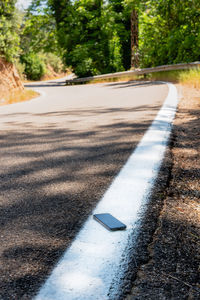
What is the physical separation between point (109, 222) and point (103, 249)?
0.22 metres

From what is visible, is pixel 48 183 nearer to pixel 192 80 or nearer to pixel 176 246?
pixel 176 246

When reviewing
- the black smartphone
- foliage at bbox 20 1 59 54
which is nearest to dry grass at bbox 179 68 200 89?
the black smartphone

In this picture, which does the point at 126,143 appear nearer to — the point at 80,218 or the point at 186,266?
the point at 80,218

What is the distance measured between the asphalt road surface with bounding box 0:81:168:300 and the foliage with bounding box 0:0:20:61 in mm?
6632

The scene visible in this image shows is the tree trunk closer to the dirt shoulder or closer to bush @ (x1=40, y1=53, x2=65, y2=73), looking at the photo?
the dirt shoulder

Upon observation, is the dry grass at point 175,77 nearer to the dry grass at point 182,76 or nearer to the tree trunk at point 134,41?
the dry grass at point 182,76

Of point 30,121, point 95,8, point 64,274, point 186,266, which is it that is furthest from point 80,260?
point 95,8

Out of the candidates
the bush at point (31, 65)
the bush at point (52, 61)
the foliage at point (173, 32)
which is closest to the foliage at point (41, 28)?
the bush at point (31, 65)

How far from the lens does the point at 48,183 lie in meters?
2.26

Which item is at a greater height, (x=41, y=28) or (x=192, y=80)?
(x=41, y=28)

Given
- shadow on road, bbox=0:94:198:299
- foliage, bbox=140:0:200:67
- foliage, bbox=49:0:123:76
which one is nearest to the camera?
shadow on road, bbox=0:94:198:299

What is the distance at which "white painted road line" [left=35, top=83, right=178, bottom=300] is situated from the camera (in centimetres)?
115

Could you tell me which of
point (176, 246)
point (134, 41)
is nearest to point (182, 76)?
point (176, 246)

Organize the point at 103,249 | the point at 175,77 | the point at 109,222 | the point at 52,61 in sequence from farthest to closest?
the point at 52,61
the point at 175,77
the point at 109,222
the point at 103,249
